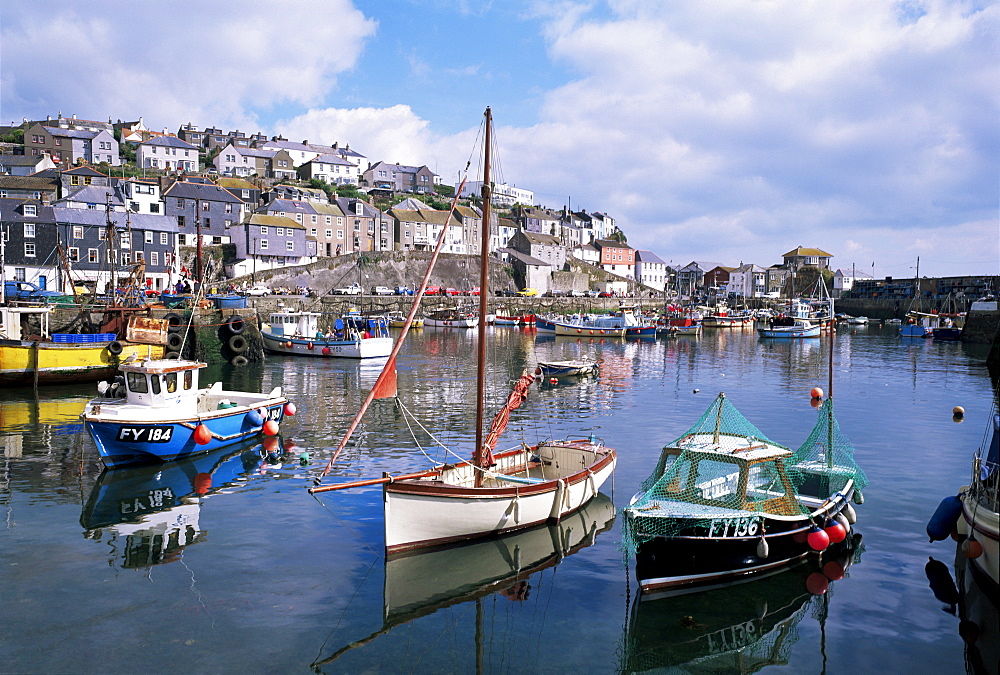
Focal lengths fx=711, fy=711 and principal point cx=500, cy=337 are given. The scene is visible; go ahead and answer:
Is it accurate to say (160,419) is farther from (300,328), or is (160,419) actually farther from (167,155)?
(167,155)

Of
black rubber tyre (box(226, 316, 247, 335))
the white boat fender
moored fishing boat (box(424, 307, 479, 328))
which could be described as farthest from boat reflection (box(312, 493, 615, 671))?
moored fishing boat (box(424, 307, 479, 328))

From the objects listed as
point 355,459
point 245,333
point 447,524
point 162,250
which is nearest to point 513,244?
point 162,250

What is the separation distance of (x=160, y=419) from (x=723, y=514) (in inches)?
684

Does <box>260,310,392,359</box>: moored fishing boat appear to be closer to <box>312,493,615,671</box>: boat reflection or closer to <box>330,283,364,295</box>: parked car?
<box>330,283,364,295</box>: parked car

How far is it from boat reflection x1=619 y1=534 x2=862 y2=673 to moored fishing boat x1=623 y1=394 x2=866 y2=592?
1.27 ft

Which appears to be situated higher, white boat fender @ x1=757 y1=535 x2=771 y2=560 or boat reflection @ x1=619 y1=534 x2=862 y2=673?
white boat fender @ x1=757 y1=535 x2=771 y2=560

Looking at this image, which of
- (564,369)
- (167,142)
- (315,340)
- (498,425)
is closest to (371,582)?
(498,425)

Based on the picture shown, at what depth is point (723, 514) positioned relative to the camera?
13.8m

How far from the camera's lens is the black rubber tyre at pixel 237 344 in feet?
169

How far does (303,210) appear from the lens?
4126 inches

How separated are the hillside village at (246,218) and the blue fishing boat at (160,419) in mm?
30851

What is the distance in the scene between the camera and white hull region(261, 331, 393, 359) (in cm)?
5497

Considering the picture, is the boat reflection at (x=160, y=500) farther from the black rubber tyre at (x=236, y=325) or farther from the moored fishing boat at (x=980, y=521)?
the black rubber tyre at (x=236, y=325)

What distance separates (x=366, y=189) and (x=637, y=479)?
5333 inches
